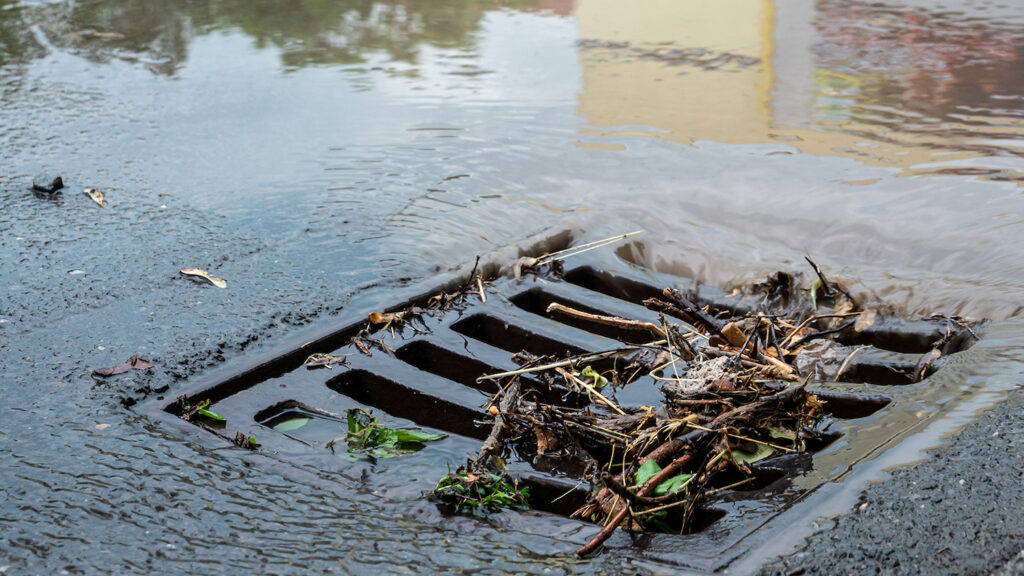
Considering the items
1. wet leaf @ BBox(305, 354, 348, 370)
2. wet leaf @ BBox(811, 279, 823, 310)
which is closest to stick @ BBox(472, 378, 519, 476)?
wet leaf @ BBox(305, 354, 348, 370)

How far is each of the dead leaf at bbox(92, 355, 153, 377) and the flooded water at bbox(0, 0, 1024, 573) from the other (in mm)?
44

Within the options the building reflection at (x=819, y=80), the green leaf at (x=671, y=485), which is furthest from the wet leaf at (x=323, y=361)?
the building reflection at (x=819, y=80)

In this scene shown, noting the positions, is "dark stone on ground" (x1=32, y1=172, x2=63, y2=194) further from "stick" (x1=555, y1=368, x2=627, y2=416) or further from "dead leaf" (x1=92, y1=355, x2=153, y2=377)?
"stick" (x1=555, y1=368, x2=627, y2=416)

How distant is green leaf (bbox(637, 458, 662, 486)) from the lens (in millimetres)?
1792

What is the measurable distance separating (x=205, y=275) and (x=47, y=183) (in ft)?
3.68

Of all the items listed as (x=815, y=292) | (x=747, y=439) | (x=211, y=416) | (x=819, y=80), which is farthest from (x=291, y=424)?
(x=819, y=80)

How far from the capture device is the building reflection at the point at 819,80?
12.7 feet

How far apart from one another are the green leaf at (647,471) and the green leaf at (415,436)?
0.50m

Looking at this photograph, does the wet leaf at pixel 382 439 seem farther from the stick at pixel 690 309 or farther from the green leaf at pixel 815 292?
the green leaf at pixel 815 292

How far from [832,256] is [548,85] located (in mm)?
2465

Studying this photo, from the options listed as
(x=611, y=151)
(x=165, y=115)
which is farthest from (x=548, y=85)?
(x=165, y=115)

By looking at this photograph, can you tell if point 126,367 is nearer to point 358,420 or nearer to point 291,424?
point 291,424

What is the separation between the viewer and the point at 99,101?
468cm

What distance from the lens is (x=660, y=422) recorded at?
1.92 metres
